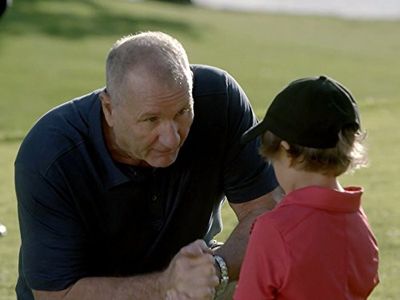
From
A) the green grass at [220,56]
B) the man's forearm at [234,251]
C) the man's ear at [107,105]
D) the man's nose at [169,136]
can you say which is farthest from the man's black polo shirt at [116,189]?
the green grass at [220,56]

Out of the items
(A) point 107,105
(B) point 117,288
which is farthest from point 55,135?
(B) point 117,288

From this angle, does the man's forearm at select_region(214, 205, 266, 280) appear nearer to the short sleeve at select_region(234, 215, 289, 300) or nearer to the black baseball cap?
the black baseball cap

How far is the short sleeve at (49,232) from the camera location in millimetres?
4410

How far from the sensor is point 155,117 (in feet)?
13.7

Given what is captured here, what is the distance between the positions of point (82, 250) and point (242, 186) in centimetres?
67

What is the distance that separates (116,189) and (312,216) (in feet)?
3.50

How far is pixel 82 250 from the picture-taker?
452 cm

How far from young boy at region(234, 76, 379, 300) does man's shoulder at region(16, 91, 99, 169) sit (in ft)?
2.91

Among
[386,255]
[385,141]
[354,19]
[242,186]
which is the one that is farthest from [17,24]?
[242,186]

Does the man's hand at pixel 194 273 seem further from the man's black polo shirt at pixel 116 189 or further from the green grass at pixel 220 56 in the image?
the green grass at pixel 220 56

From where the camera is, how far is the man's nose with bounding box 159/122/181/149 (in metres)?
4.16

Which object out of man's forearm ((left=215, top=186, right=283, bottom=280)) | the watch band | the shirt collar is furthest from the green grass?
the shirt collar

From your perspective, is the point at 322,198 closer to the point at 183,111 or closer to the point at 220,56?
the point at 183,111

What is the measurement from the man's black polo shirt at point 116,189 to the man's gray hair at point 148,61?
0.27 metres
